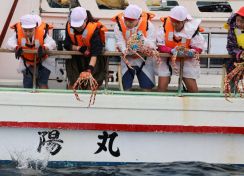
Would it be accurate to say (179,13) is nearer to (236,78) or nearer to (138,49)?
(138,49)

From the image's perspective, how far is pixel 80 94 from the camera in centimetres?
930

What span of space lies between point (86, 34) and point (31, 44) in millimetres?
735

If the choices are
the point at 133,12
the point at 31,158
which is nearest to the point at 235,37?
the point at 133,12

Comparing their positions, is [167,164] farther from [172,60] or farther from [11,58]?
[11,58]

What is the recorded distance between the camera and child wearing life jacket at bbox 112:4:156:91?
31.2ft

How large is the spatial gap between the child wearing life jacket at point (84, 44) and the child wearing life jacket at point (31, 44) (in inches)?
11.2

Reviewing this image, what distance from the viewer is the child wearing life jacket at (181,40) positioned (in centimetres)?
948

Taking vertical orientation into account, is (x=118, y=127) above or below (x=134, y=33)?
below

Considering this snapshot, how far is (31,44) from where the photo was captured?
9.57 metres

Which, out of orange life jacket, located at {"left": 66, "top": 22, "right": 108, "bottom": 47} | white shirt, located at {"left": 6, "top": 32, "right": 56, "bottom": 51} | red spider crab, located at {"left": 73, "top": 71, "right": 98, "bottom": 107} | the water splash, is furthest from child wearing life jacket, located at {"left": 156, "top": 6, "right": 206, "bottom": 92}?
the water splash

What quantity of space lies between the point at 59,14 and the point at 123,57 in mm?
1724

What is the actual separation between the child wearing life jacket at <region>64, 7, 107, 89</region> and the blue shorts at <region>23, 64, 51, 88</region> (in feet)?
1.04

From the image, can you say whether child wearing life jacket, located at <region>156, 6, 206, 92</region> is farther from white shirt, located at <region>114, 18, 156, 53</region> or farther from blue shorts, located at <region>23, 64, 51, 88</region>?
blue shorts, located at <region>23, 64, 51, 88</region>

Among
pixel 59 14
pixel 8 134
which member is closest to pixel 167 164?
pixel 8 134
